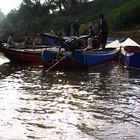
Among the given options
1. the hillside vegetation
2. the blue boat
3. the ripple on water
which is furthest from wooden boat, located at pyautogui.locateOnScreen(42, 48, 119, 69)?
the hillside vegetation

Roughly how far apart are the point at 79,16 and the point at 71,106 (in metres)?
45.7

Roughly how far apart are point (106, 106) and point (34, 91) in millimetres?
3377

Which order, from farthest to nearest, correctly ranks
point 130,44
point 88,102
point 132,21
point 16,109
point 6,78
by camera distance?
point 132,21 → point 130,44 → point 6,78 → point 88,102 → point 16,109

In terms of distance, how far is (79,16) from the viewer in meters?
56.7

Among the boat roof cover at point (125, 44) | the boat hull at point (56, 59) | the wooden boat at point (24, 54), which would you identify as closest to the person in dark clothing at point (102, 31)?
the boat roof cover at point (125, 44)

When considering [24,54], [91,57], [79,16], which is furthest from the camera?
[79,16]

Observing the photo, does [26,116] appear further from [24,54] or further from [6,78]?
[24,54]

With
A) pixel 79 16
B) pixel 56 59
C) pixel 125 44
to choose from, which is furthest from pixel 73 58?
pixel 79 16

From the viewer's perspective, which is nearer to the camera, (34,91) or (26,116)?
(26,116)

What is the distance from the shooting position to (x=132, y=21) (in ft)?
126

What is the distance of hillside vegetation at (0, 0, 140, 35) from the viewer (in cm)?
3918

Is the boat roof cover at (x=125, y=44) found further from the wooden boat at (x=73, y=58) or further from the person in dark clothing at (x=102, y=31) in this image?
the wooden boat at (x=73, y=58)

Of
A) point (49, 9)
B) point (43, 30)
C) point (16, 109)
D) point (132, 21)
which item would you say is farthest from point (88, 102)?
point (49, 9)

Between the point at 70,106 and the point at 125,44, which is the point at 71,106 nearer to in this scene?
the point at 70,106
